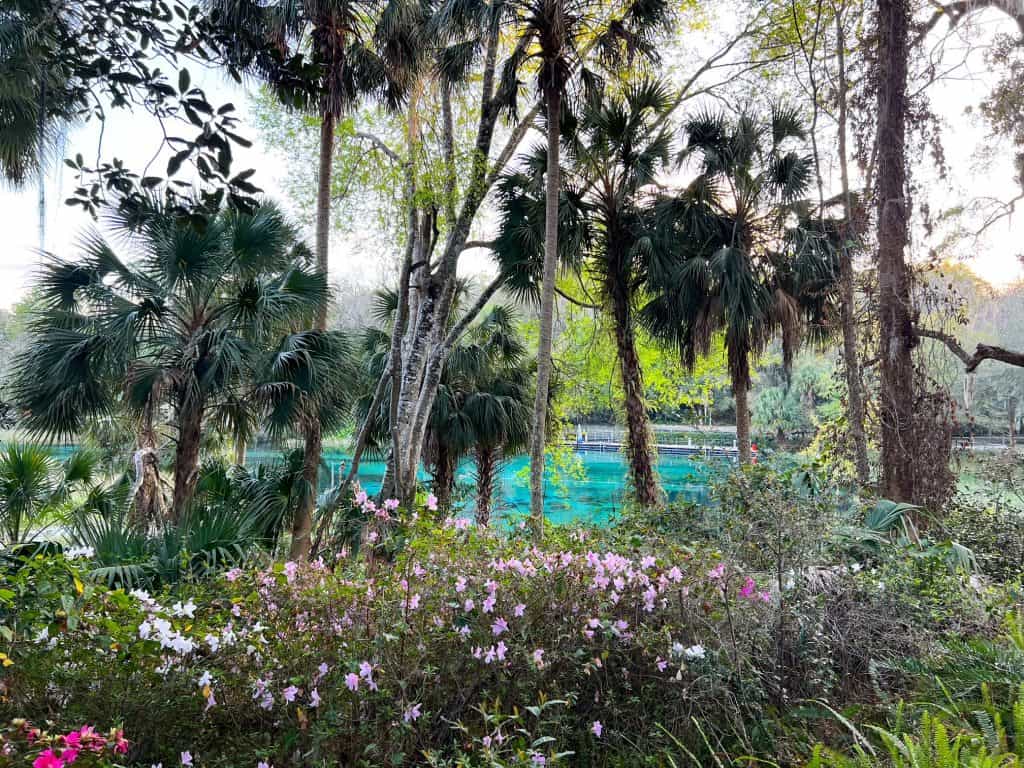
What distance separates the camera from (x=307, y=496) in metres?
6.98

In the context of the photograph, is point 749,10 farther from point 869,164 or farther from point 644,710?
point 644,710

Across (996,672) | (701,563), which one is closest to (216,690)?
(701,563)

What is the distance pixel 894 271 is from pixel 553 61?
4.01 metres

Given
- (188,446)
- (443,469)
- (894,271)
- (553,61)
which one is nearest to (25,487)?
(188,446)

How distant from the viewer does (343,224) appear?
9.80 meters

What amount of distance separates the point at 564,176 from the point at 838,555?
6.21 meters

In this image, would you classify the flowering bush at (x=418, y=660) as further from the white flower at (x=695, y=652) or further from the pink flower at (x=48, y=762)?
the pink flower at (x=48, y=762)

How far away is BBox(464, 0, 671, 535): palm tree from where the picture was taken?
641 centimetres

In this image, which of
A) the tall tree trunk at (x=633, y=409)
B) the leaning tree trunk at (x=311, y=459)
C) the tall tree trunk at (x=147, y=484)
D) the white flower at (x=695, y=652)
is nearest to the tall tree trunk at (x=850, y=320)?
the tall tree trunk at (x=633, y=409)

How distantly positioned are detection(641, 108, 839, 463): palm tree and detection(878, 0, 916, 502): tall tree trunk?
9.94 feet

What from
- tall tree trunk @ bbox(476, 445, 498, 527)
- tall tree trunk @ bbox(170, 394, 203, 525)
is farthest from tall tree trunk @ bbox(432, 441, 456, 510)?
tall tree trunk @ bbox(170, 394, 203, 525)

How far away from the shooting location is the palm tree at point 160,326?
6.11 m

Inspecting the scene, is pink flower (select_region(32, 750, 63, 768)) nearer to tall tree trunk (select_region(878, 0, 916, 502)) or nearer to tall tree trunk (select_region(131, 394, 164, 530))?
tall tree trunk (select_region(131, 394, 164, 530))

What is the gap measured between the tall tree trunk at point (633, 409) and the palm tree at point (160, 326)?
13.8ft
